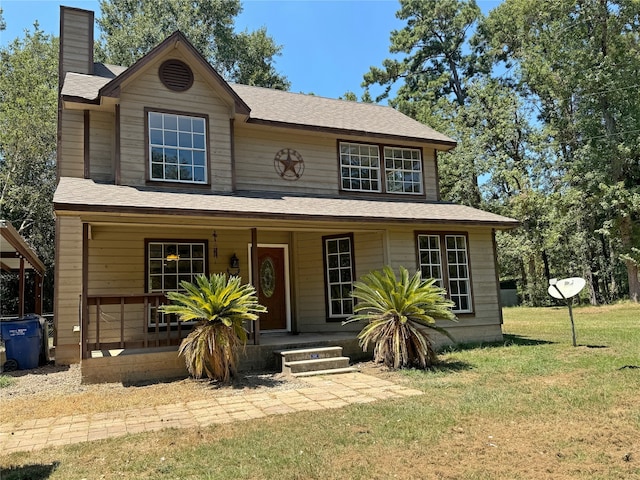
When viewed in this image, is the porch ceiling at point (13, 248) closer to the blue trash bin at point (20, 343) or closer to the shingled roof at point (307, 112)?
the blue trash bin at point (20, 343)

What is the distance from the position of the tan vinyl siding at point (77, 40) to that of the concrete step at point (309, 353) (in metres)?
8.45

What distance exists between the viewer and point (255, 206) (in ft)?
31.2

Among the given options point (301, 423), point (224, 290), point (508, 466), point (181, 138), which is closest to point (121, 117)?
point (181, 138)

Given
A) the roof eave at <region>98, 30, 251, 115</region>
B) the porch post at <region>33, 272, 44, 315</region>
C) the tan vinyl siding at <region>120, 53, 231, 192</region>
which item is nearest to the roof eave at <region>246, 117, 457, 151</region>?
the roof eave at <region>98, 30, 251, 115</region>

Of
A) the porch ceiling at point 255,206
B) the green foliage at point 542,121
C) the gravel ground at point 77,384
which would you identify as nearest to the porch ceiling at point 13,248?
the porch ceiling at point 255,206

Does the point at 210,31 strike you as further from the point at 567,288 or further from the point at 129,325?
the point at 567,288

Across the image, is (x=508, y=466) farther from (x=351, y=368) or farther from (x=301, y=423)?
(x=351, y=368)

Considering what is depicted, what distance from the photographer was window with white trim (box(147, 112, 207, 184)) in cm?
1005

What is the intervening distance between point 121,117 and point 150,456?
7.39 meters

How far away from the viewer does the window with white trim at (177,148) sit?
10.1 meters

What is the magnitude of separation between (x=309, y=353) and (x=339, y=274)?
2854 millimetres

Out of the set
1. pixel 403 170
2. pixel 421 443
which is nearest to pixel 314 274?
pixel 403 170

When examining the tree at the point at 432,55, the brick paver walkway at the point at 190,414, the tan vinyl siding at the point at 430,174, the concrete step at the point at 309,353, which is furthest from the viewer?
the tree at the point at 432,55

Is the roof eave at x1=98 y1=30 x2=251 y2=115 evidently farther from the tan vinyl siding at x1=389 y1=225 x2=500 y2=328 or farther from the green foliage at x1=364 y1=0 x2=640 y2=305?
the green foliage at x1=364 y1=0 x2=640 y2=305
